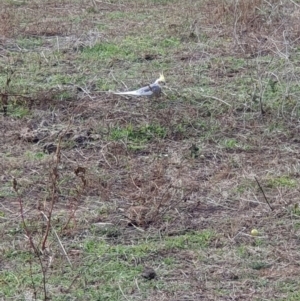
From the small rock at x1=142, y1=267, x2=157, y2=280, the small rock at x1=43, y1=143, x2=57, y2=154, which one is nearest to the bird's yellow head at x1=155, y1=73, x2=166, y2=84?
the small rock at x1=43, y1=143, x2=57, y2=154

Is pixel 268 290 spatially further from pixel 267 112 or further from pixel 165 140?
pixel 267 112

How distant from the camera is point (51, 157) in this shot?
17.8 ft

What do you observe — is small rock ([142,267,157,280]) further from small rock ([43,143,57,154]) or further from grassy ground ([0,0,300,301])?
small rock ([43,143,57,154])

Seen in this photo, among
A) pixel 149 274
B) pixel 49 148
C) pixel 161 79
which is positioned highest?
pixel 149 274

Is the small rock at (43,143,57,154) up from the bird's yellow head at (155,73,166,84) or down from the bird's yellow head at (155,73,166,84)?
up

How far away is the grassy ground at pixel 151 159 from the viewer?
400cm

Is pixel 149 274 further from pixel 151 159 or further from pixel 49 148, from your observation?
pixel 49 148

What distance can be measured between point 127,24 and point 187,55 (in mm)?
1489

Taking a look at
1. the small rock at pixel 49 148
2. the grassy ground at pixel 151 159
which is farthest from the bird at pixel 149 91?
the small rock at pixel 49 148

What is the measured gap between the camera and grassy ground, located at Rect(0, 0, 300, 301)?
400 centimetres

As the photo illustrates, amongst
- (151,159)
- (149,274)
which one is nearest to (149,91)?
(151,159)

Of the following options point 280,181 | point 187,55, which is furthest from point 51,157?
point 187,55

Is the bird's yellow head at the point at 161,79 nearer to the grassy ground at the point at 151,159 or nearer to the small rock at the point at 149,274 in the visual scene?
the grassy ground at the point at 151,159

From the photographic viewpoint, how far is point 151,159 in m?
5.43
